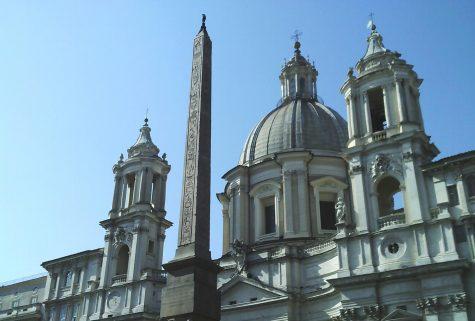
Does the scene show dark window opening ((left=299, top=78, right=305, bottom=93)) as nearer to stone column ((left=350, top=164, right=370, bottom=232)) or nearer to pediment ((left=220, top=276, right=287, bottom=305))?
stone column ((left=350, top=164, right=370, bottom=232))

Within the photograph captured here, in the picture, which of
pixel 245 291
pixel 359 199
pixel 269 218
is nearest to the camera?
pixel 359 199

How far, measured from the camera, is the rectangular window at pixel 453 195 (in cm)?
2631

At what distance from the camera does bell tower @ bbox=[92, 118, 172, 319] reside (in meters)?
36.7

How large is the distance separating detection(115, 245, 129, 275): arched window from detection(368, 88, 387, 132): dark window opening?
19.1 metres

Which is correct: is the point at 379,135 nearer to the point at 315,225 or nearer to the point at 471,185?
the point at 471,185

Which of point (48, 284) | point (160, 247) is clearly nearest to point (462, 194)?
point (160, 247)

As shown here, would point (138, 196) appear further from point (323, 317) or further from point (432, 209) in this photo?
point (432, 209)

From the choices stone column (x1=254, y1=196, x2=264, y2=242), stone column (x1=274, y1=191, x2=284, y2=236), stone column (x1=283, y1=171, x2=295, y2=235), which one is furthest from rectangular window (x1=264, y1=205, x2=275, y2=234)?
stone column (x1=283, y1=171, x2=295, y2=235)

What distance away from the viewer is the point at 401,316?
83.5 ft

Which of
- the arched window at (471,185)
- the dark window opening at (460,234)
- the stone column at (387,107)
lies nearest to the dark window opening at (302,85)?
the stone column at (387,107)

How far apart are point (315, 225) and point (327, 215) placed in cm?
183

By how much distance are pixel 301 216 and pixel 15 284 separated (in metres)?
25.7

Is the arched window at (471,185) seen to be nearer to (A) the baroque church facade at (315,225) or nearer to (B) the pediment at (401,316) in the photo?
(A) the baroque church facade at (315,225)

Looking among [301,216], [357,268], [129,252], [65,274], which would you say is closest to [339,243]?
[357,268]
